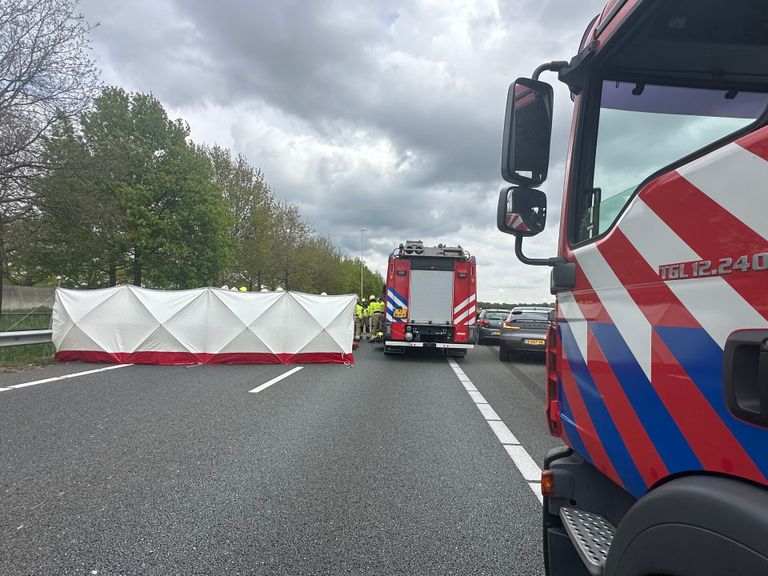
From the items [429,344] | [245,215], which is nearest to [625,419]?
[429,344]

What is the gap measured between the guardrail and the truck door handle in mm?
12824

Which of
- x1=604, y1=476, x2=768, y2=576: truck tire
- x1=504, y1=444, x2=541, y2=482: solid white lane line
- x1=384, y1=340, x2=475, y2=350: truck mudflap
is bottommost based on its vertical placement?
x1=504, y1=444, x2=541, y2=482: solid white lane line

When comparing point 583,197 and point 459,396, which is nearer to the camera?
point 583,197

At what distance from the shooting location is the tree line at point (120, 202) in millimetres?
13703

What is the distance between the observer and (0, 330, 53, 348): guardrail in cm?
1073

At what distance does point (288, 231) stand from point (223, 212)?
11.7m

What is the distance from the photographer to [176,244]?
27812mm

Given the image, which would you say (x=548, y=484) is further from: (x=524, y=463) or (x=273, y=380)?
Result: (x=273, y=380)

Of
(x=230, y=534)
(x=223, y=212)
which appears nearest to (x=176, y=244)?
(x=223, y=212)

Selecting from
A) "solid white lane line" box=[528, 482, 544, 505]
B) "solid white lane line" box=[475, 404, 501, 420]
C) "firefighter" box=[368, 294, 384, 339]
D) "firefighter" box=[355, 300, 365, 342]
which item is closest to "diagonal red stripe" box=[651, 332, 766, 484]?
"solid white lane line" box=[528, 482, 544, 505]

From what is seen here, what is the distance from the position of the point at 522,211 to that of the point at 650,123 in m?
0.63

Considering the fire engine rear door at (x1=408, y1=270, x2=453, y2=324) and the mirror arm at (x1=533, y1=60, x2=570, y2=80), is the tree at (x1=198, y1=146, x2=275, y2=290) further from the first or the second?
the mirror arm at (x1=533, y1=60, x2=570, y2=80)

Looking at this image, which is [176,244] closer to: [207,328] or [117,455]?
[207,328]

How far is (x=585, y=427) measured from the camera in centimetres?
201
